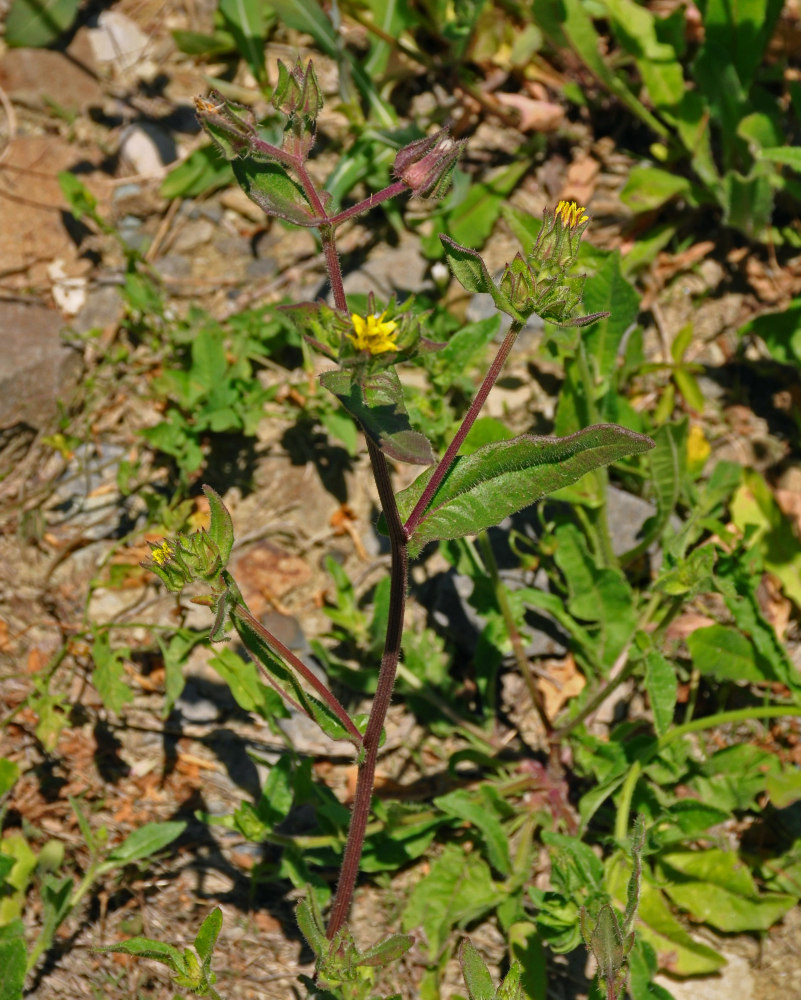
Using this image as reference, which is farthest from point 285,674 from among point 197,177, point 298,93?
point 197,177

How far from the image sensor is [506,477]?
254cm

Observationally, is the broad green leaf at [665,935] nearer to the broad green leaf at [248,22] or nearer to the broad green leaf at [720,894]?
the broad green leaf at [720,894]

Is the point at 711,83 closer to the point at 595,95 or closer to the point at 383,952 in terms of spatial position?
the point at 595,95

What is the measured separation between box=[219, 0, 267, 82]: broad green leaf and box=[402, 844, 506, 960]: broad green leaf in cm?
418

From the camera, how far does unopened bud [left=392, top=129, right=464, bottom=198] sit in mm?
2436

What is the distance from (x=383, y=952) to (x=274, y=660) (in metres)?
0.87

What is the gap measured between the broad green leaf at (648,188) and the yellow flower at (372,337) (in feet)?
10.1

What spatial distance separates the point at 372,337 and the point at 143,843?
2.36m

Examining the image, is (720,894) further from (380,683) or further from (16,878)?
(16,878)

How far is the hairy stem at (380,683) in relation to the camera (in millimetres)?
2410

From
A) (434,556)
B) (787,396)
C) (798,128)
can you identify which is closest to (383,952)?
(434,556)

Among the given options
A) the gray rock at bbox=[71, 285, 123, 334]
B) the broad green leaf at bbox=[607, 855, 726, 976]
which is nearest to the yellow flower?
the broad green leaf at bbox=[607, 855, 726, 976]

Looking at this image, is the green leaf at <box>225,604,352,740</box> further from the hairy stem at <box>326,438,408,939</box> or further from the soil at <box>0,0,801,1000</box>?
the soil at <box>0,0,801,1000</box>

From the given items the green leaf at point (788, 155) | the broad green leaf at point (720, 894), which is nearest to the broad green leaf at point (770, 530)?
the broad green leaf at point (720, 894)
